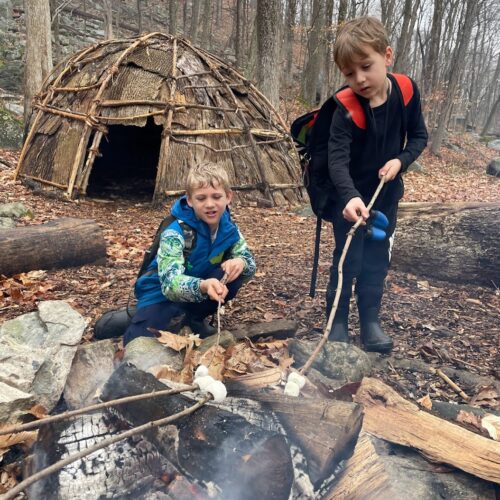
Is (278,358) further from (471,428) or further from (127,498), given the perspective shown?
(127,498)

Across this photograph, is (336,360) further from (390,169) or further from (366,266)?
(390,169)

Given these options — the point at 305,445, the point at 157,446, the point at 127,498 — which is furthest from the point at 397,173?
the point at 127,498

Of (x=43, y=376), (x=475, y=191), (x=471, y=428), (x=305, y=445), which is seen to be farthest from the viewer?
(x=475, y=191)

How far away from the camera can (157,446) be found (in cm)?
176

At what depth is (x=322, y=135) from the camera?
2998mm

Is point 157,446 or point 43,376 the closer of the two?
point 157,446

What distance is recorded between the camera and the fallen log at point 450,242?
4.37m

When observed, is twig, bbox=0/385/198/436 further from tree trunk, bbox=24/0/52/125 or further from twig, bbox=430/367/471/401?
tree trunk, bbox=24/0/52/125

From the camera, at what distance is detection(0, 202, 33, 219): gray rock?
6138 millimetres

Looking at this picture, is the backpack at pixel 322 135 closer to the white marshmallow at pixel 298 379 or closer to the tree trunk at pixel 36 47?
the white marshmallow at pixel 298 379

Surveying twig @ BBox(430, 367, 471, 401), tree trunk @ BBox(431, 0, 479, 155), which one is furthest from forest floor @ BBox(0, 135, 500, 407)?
tree trunk @ BBox(431, 0, 479, 155)

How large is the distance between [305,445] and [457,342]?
6.85ft

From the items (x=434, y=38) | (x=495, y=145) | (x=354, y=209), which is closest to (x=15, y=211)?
(x=354, y=209)

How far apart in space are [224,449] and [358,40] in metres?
2.03
